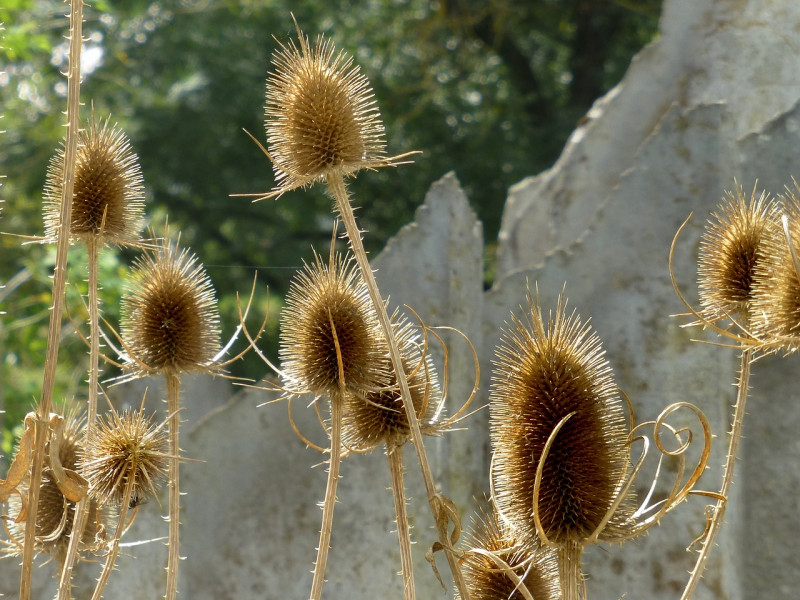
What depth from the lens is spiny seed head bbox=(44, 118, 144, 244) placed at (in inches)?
76.2

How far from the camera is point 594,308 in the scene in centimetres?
371

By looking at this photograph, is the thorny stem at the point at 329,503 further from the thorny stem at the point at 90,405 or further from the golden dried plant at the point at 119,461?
the thorny stem at the point at 90,405

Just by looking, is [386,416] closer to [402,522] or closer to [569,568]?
[402,522]

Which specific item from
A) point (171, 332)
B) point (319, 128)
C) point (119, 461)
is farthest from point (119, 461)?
point (319, 128)

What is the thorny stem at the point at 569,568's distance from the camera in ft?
5.16

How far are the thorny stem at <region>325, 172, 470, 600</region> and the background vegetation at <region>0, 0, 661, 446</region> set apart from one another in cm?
697

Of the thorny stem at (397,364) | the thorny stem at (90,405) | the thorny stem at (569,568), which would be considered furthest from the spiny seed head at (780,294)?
the thorny stem at (90,405)

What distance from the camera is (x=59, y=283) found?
154 cm

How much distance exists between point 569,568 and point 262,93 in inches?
330

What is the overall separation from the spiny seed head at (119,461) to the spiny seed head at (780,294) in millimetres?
1070

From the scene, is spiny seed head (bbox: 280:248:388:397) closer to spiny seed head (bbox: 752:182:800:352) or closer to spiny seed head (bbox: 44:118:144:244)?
spiny seed head (bbox: 44:118:144:244)

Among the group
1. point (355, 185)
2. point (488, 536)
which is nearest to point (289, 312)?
point (488, 536)

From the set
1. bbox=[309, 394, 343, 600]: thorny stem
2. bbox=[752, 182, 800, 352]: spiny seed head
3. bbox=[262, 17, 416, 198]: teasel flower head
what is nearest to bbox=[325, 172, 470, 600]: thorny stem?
bbox=[262, 17, 416, 198]: teasel flower head

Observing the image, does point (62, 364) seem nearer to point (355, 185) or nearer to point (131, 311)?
point (355, 185)
